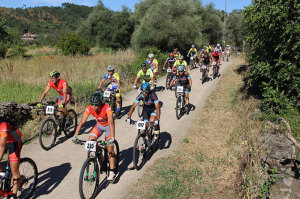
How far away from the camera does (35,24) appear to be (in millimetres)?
115500

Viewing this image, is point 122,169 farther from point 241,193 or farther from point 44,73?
point 44,73

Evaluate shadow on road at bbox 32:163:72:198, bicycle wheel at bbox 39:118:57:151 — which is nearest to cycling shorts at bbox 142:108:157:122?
shadow on road at bbox 32:163:72:198

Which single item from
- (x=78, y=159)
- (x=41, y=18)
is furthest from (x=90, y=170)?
(x=41, y=18)

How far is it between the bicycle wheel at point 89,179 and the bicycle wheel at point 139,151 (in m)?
1.16

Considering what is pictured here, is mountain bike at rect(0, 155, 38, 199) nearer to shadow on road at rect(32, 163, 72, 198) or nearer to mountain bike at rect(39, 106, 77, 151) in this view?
shadow on road at rect(32, 163, 72, 198)

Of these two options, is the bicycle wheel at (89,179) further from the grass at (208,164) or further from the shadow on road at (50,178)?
the shadow on road at (50,178)

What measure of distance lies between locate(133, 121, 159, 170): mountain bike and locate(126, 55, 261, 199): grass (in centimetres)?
38

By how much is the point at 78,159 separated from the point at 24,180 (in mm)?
1926

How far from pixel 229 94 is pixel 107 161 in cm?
1048

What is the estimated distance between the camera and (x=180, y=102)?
10.2 m

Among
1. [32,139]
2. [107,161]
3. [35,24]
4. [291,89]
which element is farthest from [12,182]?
[35,24]

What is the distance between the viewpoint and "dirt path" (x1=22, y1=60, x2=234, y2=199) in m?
5.52

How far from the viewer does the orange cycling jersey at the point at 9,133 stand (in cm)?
435

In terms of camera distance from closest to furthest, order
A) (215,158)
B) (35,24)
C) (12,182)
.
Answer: (12,182)
(215,158)
(35,24)
